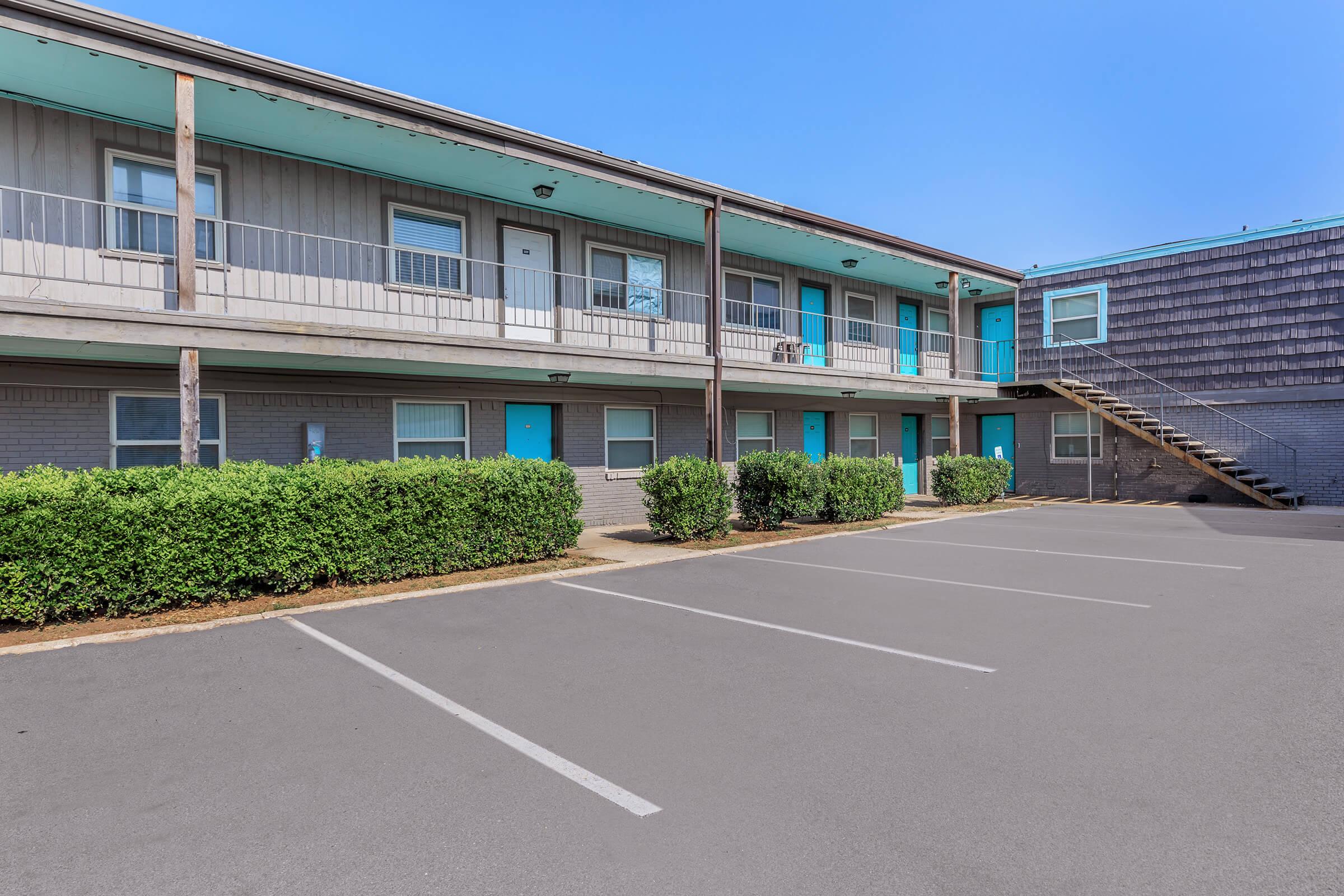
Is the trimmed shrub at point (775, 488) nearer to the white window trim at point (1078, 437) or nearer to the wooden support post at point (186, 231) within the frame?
the wooden support post at point (186, 231)

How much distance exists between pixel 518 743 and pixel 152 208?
947cm

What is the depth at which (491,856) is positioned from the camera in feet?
10.2

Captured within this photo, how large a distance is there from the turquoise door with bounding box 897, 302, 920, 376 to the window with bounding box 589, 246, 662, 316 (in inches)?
324

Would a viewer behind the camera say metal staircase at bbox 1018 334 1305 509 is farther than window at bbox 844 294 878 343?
No

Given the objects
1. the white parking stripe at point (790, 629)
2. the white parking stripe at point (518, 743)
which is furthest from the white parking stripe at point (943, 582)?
the white parking stripe at point (518, 743)

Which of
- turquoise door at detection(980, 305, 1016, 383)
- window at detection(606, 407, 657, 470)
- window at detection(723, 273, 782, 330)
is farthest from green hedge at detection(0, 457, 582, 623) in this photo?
turquoise door at detection(980, 305, 1016, 383)

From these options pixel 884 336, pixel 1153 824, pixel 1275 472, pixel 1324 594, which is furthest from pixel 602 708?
pixel 1275 472

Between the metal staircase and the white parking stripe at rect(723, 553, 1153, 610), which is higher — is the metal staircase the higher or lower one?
the higher one

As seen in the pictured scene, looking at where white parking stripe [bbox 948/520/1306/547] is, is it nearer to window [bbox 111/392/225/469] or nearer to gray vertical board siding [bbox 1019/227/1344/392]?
gray vertical board siding [bbox 1019/227/1344/392]

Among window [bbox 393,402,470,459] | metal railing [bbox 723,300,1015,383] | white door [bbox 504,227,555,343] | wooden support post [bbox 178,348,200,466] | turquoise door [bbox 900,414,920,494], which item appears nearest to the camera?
wooden support post [bbox 178,348,200,466]

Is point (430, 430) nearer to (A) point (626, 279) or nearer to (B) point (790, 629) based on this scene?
(A) point (626, 279)

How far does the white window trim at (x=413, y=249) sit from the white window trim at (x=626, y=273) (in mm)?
2473

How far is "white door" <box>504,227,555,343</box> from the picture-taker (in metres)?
13.5

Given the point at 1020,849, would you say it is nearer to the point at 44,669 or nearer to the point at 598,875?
the point at 598,875
